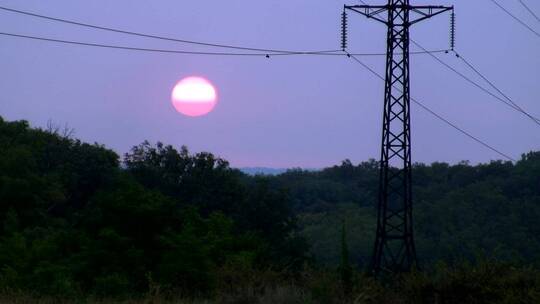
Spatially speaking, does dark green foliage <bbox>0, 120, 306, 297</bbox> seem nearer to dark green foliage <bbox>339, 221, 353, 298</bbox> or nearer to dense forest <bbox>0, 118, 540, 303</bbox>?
dense forest <bbox>0, 118, 540, 303</bbox>

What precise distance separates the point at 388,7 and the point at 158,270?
55.1 ft

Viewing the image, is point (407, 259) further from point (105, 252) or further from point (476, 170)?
point (476, 170)

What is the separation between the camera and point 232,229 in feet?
114

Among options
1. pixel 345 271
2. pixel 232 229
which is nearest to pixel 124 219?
pixel 345 271

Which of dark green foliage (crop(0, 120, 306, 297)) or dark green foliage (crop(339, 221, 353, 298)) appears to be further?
dark green foliage (crop(0, 120, 306, 297))

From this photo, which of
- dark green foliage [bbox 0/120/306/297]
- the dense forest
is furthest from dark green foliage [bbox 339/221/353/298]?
dark green foliage [bbox 0/120/306/297]

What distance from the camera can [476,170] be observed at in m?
108

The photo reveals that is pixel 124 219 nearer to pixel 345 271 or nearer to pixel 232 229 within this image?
pixel 345 271

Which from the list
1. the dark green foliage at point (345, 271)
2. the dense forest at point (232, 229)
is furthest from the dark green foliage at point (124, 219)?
the dark green foliage at point (345, 271)

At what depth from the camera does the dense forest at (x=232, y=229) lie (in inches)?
535

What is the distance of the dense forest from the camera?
13.6m

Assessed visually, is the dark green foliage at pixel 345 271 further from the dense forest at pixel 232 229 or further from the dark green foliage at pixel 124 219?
the dark green foliage at pixel 124 219

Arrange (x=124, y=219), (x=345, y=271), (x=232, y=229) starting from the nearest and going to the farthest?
(x=345, y=271) < (x=124, y=219) < (x=232, y=229)

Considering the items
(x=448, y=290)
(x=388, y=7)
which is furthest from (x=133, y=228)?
(x=388, y=7)
